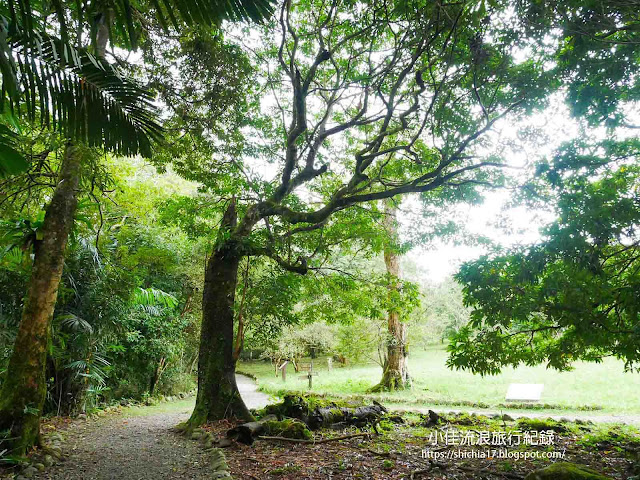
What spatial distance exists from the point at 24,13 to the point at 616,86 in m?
5.01

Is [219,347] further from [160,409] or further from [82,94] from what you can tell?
[82,94]

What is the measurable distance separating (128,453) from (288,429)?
7.08 ft

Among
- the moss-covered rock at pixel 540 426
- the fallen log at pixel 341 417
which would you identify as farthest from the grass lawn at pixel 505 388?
the fallen log at pixel 341 417

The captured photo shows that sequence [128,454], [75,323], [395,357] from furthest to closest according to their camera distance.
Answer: [395,357] < [75,323] < [128,454]

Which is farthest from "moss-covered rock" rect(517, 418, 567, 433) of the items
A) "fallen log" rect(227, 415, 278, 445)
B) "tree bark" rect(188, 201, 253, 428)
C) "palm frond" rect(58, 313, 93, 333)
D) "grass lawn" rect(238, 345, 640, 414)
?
"palm frond" rect(58, 313, 93, 333)

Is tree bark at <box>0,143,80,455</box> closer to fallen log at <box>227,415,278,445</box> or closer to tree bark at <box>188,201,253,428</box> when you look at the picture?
fallen log at <box>227,415,278,445</box>

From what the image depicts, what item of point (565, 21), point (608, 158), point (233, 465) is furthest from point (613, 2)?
point (233, 465)

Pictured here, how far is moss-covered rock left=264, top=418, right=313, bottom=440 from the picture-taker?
579cm

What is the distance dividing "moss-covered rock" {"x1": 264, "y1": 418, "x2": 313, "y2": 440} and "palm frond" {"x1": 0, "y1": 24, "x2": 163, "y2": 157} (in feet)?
15.2

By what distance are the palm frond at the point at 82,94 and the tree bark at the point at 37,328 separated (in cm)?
240

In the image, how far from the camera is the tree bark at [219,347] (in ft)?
22.1

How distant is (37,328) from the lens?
176 inches

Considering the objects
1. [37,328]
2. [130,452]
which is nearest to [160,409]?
[130,452]

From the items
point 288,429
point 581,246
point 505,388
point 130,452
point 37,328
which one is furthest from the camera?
point 505,388
